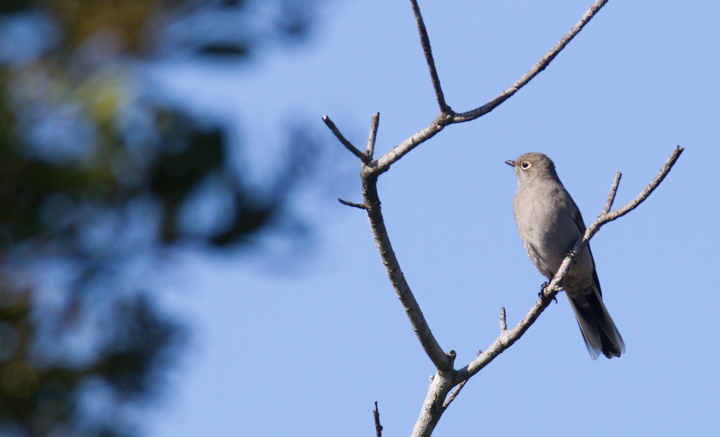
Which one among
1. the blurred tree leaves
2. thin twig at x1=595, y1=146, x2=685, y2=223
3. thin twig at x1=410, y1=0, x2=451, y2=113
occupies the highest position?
thin twig at x1=410, y1=0, x2=451, y2=113

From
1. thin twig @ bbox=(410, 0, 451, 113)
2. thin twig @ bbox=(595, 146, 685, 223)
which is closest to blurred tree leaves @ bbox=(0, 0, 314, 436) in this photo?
thin twig @ bbox=(410, 0, 451, 113)

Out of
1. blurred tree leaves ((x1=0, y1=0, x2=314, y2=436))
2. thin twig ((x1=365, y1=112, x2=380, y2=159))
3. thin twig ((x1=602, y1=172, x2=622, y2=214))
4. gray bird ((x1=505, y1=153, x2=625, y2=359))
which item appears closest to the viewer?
blurred tree leaves ((x1=0, y1=0, x2=314, y2=436))

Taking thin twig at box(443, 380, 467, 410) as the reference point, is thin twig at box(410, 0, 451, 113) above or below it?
above

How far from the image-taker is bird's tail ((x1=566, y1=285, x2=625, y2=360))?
30.1ft

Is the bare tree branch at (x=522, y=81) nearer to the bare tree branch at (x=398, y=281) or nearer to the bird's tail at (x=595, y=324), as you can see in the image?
the bare tree branch at (x=398, y=281)

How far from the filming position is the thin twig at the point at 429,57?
13.4ft

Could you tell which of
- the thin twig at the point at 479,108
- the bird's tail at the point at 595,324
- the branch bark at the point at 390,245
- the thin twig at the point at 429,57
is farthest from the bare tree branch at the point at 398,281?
the bird's tail at the point at 595,324

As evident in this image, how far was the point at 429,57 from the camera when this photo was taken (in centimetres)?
425

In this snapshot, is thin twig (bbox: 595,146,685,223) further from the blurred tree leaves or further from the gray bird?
the blurred tree leaves

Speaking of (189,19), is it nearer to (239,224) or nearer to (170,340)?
(239,224)

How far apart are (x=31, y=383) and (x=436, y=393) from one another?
4.47 metres

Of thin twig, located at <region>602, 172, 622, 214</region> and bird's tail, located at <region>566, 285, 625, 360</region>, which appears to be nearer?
thin twig, located at <region>602, 172, 622, 214</region>

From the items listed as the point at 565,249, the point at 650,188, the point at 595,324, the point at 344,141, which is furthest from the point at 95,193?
the point at 595,324

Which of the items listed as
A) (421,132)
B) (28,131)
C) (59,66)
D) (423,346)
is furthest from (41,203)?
(423,346)
